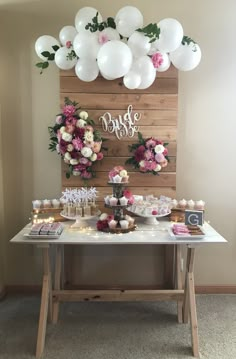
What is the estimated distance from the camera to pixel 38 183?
286 cm

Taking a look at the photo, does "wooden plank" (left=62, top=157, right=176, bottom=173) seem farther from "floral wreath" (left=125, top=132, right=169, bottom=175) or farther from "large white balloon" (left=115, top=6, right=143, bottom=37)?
"large white balloon" (left=115, top=6, right=143, bottom=37)

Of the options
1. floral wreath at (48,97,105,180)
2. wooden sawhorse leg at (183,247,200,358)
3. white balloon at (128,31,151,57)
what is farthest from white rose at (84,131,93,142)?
wooden sawhorse leg at (183,247,200,358)

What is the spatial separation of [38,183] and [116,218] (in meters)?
0.86

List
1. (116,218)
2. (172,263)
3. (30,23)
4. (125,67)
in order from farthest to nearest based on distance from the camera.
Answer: (172,263) < (30,23) < (116,218) < (125,67)

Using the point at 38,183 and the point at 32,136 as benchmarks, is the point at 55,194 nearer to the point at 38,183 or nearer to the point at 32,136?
the point at 38,183

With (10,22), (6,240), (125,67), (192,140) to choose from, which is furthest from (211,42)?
(6,240)

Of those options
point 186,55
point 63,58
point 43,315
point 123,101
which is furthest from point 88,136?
point 43,315

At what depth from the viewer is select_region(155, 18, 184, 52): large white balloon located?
2137 mm

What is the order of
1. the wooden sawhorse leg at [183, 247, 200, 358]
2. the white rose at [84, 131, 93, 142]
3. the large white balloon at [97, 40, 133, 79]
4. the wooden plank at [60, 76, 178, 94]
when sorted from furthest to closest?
1. the wooden plank at [60, 76, 178, 94]
2. the white rose at [84, 131, 93, 142]
3. the wooden sawhorse leg at [183, 247, 200, 358]
4. the large white balloon at [97, 40, 133, 79]

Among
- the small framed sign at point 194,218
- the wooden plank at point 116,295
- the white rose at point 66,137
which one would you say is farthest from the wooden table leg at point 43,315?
the small framed sign at point 194,218

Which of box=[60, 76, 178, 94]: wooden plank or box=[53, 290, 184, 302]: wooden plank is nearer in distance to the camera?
box=[53, 290, 184, 302]: wooden plank

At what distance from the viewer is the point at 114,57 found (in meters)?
1.97

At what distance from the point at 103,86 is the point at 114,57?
689 millimetres

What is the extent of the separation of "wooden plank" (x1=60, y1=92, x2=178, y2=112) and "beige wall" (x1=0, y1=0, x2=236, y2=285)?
0.52 ft
